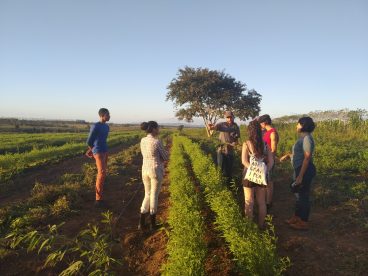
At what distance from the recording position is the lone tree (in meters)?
32.3

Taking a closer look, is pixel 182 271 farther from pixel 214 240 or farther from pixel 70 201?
pixel 70 201

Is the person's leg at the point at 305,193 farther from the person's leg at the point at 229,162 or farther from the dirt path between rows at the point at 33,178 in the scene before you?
the dirt path between rows at the point at 33,178

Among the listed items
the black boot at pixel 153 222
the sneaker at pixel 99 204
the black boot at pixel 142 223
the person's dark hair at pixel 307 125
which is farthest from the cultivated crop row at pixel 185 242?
the sneaker at pixel 99 204

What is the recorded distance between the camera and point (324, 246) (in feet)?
16.7

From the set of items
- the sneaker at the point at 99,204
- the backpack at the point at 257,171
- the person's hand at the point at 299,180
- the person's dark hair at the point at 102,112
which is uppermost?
the person's dark hair at the point at 102,112

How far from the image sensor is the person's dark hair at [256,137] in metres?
5.31

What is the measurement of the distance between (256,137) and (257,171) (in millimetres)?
578

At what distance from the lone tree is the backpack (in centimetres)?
2687

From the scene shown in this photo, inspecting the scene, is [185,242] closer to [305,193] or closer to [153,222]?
[153,222]

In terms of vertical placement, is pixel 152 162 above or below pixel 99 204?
above

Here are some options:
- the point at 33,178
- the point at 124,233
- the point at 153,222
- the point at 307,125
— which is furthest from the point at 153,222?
A: the point at 33,178

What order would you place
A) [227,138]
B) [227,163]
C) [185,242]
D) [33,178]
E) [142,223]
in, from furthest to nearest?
[33,178], [227,163], [227,138], [142,223], [185,242]

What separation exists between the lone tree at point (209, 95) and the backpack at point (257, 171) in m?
26.9

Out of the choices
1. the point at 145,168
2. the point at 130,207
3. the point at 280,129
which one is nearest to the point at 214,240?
the point at 145,168
